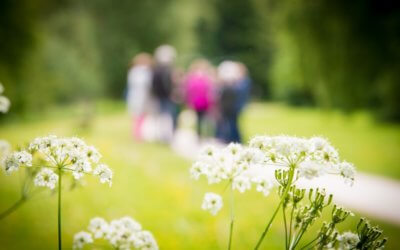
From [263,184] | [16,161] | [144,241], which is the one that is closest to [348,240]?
[263,184]

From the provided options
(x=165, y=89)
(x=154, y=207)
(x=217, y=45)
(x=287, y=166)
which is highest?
(x=217, y=45)

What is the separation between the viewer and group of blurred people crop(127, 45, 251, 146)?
10.8 metres

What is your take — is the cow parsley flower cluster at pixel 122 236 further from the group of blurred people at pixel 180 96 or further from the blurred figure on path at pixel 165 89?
the blurred figure on path at pixel 165 89

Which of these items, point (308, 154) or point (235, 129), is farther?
point (235, 129)

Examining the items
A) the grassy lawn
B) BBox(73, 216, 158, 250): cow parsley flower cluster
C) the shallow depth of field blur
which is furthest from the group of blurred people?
BBox(73, 216, 158, 250): cow parsley flower cluster

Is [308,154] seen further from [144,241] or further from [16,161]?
[16,161]

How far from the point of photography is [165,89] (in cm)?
1165

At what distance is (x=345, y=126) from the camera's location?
18.0 metres

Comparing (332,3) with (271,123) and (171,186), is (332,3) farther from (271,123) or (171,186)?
(271,123)

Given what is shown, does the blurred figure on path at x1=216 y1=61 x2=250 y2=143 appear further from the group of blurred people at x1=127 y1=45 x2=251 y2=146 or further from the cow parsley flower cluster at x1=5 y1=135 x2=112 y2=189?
the cow parsley flower cluster at x1=5 y1=135 x2=112 y2=189

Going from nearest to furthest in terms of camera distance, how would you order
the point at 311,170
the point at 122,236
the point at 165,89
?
the point at 311,170 → the point at 122,236 → the point at 165,89

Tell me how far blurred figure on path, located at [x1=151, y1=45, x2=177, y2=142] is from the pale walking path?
15.9 feet

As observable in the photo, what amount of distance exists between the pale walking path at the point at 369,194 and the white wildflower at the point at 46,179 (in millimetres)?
4972

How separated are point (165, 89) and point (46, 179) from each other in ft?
32.2
